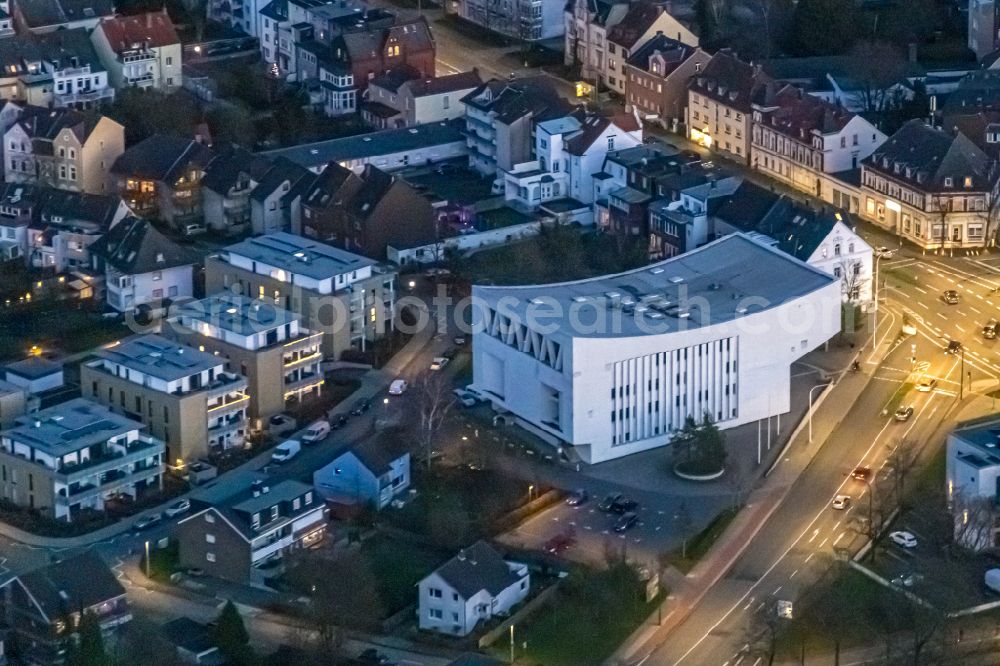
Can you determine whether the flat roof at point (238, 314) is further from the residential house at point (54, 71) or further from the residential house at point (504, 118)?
the residential house at point (54, 71)

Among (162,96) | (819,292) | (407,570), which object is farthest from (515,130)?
(407,570)

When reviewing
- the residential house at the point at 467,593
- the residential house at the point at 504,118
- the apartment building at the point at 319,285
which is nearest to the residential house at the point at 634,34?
the residential house at the point at 504,118

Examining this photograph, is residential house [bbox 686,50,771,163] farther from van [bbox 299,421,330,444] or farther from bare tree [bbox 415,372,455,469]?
van [bbox 299,421,330,444]

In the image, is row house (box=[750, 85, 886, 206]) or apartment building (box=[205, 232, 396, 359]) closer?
apartment building (box=[205, 232, 396, 359])

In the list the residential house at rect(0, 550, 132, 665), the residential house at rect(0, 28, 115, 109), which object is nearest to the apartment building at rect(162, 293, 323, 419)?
the residential house at rect(0, 550, 132, 665)

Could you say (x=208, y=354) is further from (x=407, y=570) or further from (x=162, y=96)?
(x=162, y=96)

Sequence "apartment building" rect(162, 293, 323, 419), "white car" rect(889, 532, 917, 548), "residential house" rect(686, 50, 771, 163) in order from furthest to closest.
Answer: "residential house" rect(686, 50, 771, 163) < "apartment building" rect(162, 293, 323, 419) < "white car" rect(889, 532, 917, 548)

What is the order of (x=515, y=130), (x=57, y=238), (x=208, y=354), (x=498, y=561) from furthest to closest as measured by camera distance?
(x=515, y=130) → (x=57, y=238) → (x=208, y=354) → (x=498, y=561)

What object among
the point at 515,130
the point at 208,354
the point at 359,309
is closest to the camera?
the point at 208,354
